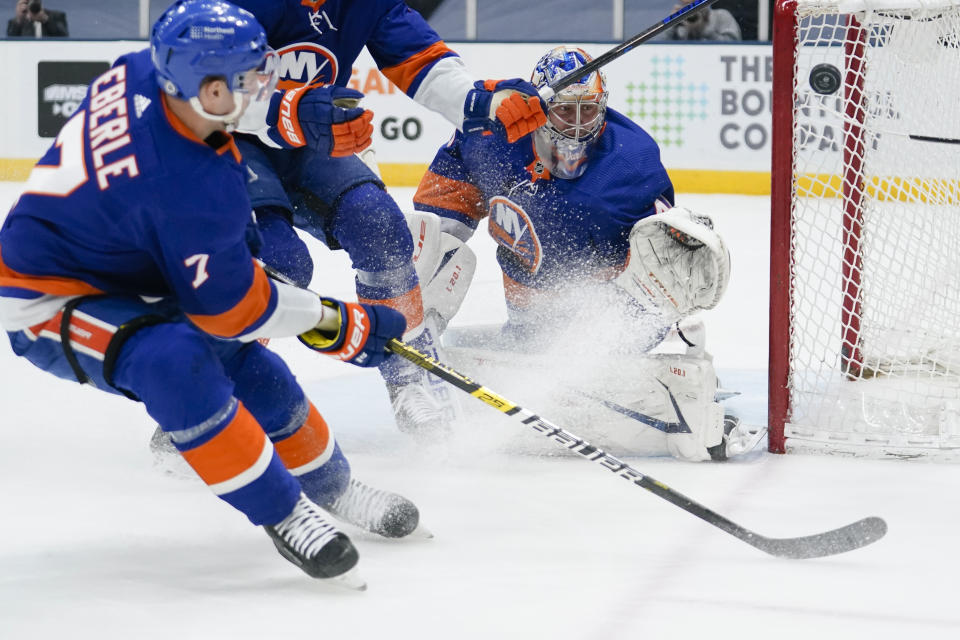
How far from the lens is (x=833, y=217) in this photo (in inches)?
127

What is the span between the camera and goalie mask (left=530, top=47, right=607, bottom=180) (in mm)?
2844

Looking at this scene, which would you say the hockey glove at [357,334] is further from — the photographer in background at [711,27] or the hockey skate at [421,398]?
the photographer in background at [711,27]

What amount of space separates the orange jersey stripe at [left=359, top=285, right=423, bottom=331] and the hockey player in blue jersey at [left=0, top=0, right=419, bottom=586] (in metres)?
0.67

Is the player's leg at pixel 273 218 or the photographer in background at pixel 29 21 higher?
the photographer in background at pixel 29 21

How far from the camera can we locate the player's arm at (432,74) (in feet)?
8.85

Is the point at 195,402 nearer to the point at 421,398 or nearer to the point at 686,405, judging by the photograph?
the point at 421,398

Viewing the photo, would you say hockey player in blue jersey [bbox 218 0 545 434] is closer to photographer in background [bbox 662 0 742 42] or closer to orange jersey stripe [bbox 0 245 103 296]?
orange jersey stripe [bbox 0 245 103 296]

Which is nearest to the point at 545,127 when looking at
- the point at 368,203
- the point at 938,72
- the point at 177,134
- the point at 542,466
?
the point at 368,203

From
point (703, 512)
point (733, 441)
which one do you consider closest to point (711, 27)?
point (733, 441)

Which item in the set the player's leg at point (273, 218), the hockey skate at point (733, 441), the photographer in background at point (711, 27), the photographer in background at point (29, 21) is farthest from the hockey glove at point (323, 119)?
the photographer in background at point (29, 21)

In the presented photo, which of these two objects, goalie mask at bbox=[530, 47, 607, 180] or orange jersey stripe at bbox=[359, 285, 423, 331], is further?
goalie mask at bbox=[530, 47, 607, 180]

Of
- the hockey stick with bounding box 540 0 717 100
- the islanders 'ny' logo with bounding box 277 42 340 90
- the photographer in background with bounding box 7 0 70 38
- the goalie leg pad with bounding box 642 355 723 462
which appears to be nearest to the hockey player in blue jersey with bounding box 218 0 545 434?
the islanders 'ny' logo with bounding box 277 42 340 90

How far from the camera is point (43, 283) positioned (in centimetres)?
189

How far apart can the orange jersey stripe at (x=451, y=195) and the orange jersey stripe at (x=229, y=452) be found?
4.59 ft
